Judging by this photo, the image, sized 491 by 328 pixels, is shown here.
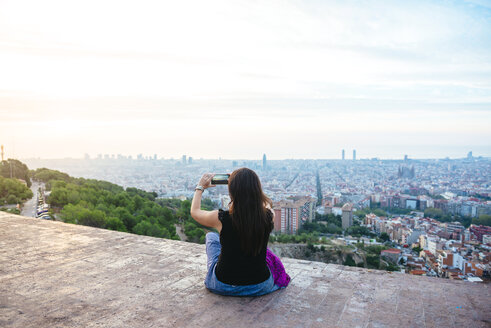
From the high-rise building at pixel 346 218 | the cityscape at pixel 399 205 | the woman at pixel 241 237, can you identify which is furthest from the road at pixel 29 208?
the high-rise building at pixel 346 218

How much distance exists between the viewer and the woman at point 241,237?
1.96 meters

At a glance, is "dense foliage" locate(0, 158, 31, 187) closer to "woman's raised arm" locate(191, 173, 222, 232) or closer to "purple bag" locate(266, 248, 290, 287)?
"woman's raised arm" locate(191, 173, 222, 232)

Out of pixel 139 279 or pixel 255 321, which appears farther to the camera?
pixel 139 279

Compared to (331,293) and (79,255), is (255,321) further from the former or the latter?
(79,255)

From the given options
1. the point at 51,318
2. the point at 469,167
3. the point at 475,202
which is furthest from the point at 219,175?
the point at 469,167

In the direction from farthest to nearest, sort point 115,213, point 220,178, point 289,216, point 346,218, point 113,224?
point 346,218, point 289,216, point 115,213, point 113,224, point 220,178

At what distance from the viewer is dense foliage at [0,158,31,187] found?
2170 cm

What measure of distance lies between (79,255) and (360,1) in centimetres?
1245

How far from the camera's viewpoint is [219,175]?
221 centimetres

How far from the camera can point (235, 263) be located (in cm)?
208

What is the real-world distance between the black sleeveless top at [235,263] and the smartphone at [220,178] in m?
0.19

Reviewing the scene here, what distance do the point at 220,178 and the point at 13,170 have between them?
24.9 metres

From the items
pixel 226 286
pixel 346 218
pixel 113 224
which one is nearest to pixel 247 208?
pixel 226 286

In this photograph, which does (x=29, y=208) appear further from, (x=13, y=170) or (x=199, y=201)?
(x=199, y=201)
